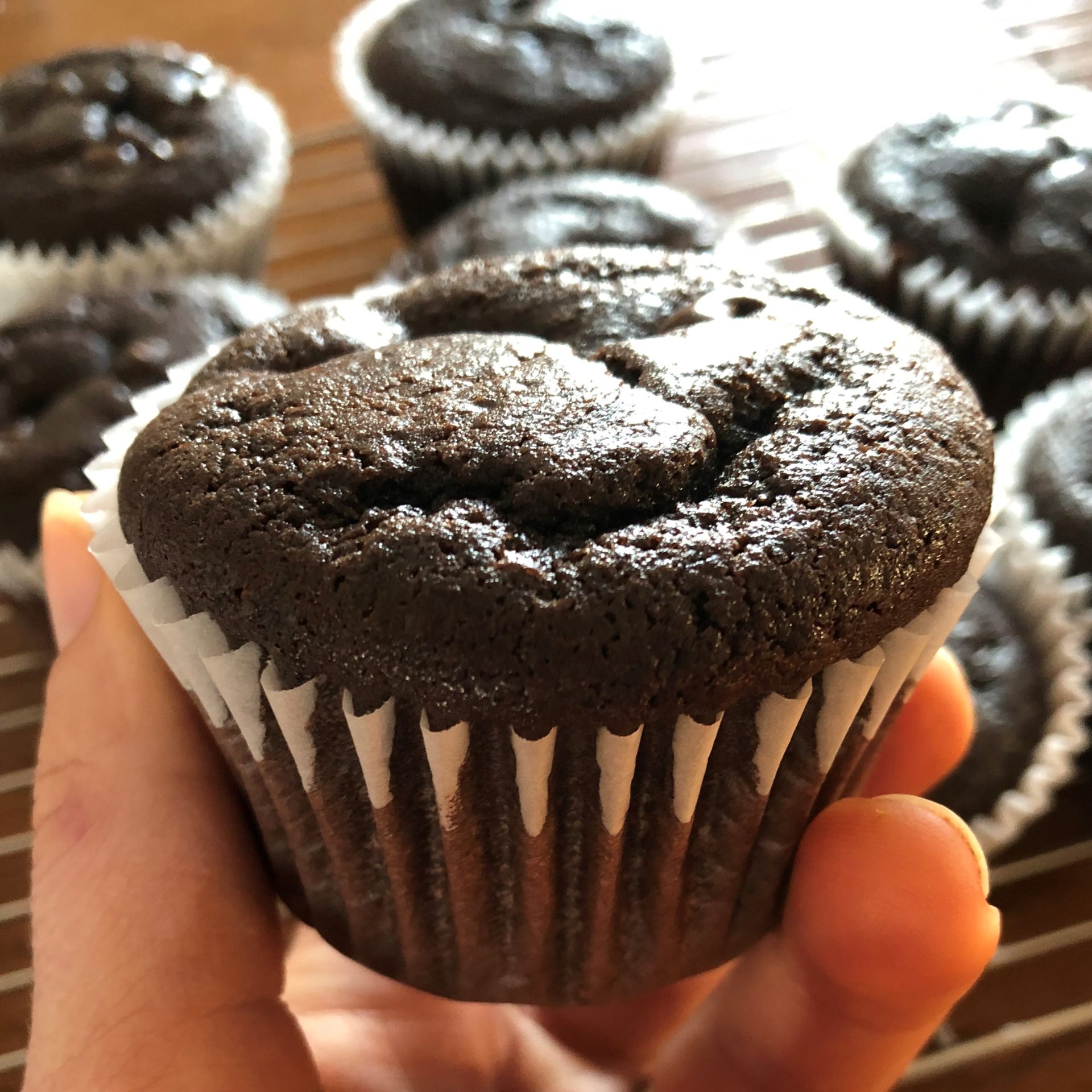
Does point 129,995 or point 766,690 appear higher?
point 766,690

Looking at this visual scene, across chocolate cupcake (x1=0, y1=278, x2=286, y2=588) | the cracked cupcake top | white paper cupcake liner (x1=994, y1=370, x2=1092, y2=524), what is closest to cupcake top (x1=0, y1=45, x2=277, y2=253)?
chocolate cupcake (x1=0, y1=278, x2=286, y2=588)

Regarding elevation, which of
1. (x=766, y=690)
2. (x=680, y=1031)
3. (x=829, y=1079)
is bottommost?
(x=680, y=1031)

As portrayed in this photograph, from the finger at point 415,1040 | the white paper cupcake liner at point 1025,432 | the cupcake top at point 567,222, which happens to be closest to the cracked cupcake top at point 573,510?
the finger at point 415,1040

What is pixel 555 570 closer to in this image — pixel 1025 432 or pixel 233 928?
pixel 233 928

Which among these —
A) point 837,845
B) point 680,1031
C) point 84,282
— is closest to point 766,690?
point 837,845

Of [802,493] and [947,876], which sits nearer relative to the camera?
[802,493]

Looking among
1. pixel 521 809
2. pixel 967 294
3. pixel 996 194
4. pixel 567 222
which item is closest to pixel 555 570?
pixel 521 809

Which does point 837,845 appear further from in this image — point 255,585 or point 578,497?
point 255,585
